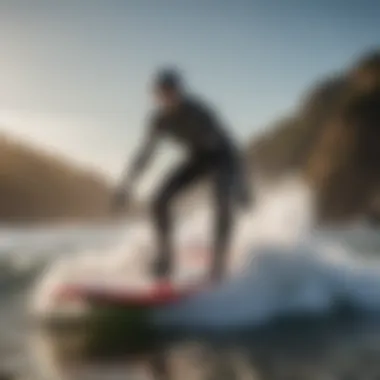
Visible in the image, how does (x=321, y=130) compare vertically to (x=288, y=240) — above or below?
above

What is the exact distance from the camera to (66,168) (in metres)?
1.65

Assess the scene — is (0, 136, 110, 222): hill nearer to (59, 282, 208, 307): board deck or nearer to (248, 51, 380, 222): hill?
(59, 282, 208, 307): board deck

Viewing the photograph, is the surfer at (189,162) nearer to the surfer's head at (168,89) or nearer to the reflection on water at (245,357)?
the surfer's head at (168,89)

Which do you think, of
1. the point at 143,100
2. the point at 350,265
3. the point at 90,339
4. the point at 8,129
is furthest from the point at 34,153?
the point at 350,265

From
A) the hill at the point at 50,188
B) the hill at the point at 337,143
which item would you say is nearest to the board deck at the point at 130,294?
the hill at the point at 50,188

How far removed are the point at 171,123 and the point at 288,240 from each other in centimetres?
30

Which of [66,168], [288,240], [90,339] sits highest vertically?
[66,168]

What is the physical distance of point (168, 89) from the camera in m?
1.64

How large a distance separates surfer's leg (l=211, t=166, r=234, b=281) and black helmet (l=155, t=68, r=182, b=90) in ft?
0.57

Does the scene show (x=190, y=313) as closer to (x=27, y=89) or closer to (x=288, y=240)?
(x=288, y=240)

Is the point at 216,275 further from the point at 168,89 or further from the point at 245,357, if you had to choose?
the point at 168,89

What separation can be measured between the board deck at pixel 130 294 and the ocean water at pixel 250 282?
20mm

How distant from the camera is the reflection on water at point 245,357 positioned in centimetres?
152

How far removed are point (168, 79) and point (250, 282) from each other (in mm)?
396
